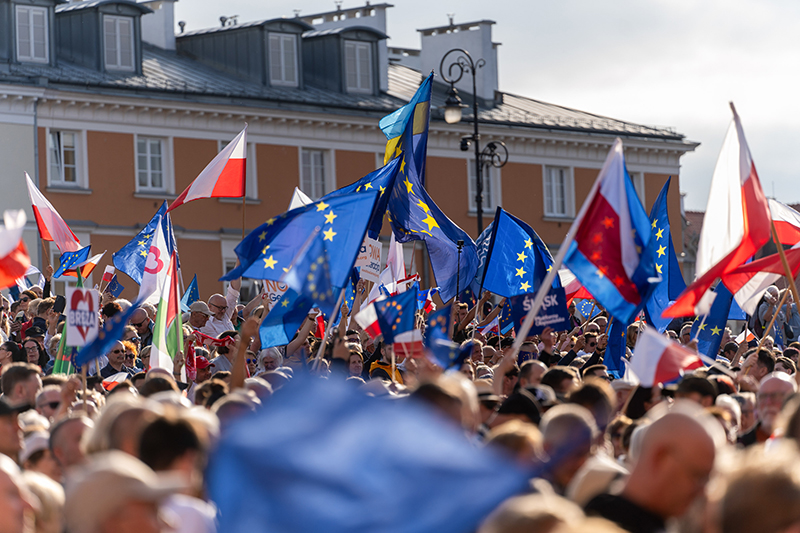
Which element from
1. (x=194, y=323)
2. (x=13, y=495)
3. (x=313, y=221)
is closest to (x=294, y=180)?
(x=194, y=323)

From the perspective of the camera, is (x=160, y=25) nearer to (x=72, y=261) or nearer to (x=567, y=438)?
(x=72, y=261)

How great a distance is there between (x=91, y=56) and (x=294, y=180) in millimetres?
7094

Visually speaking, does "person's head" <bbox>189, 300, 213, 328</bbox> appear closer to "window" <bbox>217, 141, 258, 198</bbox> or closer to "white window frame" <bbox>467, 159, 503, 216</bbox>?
"window" <bbox>217, 141, 258, 198</bbox>

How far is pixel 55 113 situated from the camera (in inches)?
1366

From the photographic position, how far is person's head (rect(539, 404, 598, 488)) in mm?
5594

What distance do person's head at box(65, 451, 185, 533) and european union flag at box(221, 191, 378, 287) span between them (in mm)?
6643

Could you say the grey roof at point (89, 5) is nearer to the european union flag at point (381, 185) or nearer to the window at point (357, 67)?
the window at point (357, 67)

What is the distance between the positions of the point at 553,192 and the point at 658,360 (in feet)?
123

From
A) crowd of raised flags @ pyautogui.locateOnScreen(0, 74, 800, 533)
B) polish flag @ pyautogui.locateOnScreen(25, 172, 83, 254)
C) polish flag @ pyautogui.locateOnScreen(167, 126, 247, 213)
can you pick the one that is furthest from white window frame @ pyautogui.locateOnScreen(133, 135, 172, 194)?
polish flag @ pyautogui.locateOnScreen(167, 126, 247, 213)

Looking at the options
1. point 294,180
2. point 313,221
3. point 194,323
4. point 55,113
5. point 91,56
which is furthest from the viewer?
point 294,180

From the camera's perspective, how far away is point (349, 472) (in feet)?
12.5

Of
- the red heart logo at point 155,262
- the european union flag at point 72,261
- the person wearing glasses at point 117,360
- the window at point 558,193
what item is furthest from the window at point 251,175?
the person wearing glasses at point 117,360

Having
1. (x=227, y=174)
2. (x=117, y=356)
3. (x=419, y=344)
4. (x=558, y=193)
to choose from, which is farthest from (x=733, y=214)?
(x=558, y=193)

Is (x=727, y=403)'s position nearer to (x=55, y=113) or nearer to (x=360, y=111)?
(x=55, y=113)
